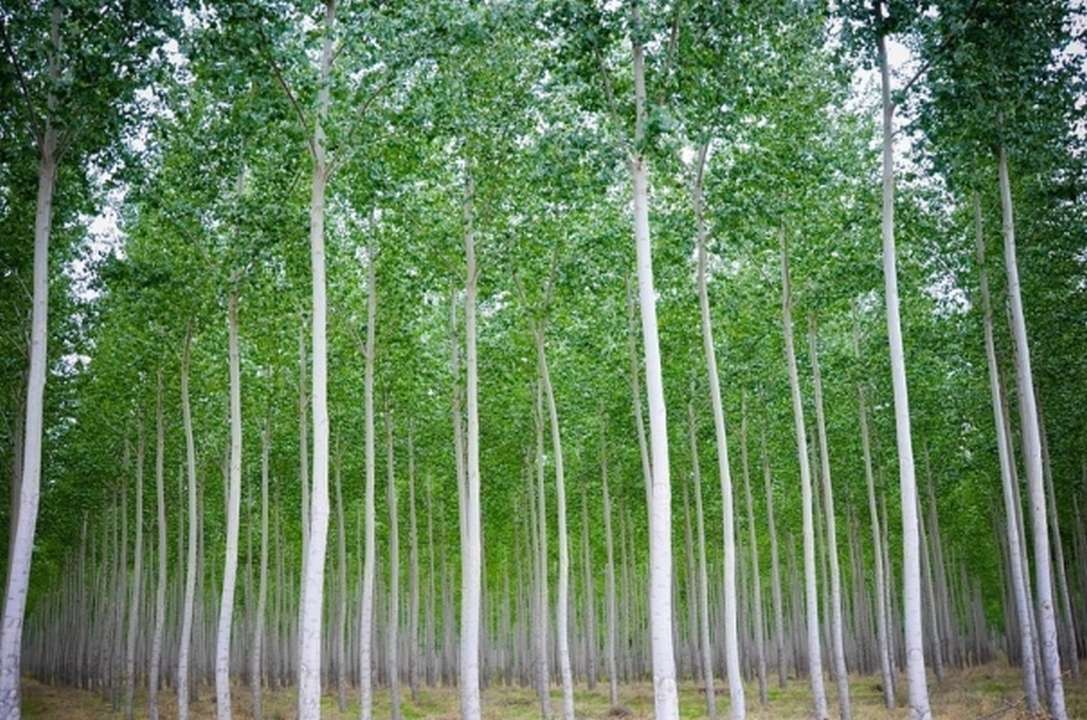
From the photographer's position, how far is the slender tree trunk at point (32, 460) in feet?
42.6

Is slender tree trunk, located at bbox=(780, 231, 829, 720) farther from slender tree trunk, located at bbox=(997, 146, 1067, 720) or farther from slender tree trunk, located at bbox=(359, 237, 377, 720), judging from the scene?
slender tree trunk, located at bbox=(359, 237, 377, 720)

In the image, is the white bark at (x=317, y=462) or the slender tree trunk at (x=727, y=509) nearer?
the white bark at (x=317, y=462)

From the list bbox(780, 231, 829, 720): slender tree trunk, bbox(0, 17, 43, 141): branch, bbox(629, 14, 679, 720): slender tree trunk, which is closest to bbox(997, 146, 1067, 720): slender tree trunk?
bbox(780, 231, 829, 720): slender tree trunk

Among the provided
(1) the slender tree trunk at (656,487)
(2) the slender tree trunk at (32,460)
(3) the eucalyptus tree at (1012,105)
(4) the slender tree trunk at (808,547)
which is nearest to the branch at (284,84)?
(2) the slender tree trunk at (32,460)

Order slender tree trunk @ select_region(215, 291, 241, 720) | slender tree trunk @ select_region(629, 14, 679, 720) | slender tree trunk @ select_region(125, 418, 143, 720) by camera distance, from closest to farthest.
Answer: slender tree trunk @ select_region(629, 14, 679, 720), slender tree trunk @ select_region(215, 291, 241, 720), slender tree trunk @ select_region(125, 418, 143, 720)

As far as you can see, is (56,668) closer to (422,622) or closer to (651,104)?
(422,622)

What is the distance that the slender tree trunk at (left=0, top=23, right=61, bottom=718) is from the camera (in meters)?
13.0

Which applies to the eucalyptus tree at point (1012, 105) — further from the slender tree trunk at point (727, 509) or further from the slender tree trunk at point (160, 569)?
the slender tree trunk at point (160, 569)

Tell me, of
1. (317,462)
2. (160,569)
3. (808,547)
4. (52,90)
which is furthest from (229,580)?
(808,547)

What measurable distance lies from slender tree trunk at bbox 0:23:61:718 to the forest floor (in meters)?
15.8

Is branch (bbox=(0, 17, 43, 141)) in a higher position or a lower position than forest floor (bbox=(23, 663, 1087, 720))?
higher

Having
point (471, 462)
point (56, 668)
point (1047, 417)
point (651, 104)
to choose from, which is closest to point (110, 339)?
point (471, 462)

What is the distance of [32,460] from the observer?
13.8m

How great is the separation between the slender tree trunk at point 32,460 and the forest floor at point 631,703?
51.7 ft
